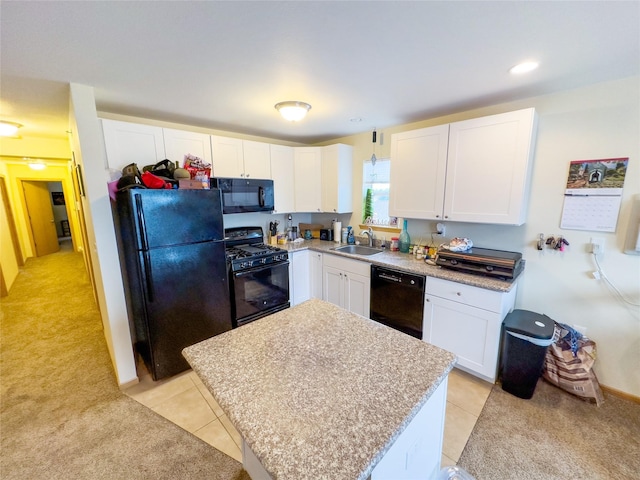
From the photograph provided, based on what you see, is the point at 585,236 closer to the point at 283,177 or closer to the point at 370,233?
the point at 370,233

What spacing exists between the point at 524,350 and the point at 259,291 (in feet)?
7.91

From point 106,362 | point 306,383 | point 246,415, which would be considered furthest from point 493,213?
point 106,362

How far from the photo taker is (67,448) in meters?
1.65

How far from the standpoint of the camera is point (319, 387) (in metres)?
0.93

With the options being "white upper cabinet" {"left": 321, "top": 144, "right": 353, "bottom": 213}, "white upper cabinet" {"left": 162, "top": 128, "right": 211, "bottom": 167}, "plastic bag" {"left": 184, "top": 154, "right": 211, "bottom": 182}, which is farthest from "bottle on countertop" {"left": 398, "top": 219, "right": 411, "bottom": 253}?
"white upper cabinet" {"left": 162, "top": 128, "right": 211, "bottom": 167}

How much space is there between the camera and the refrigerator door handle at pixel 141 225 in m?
1.88

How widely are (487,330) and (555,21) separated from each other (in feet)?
6.31

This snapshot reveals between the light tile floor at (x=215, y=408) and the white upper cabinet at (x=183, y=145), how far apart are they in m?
2.04

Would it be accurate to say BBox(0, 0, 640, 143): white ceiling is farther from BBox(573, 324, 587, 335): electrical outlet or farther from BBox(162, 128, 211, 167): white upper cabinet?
BBox(573, 324, 587, 335): electrical outlet

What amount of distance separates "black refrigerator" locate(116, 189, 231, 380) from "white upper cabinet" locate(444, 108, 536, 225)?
214cm

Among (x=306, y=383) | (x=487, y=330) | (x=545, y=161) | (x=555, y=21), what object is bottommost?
(x=487, y=330)

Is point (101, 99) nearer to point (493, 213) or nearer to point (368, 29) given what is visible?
point (368, 29)

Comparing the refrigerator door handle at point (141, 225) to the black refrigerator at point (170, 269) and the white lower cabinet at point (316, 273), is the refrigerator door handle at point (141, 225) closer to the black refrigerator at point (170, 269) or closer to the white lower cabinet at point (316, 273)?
the black refrigerator at point (170, 269)

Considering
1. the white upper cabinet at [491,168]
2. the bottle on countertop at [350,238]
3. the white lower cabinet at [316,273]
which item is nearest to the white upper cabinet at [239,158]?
the white lower cabinet at [316,273]
